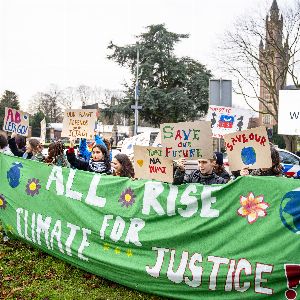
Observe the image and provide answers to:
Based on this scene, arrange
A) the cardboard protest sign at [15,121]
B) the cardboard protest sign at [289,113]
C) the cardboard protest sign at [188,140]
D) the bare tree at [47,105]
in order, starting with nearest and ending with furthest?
the cardboard protest sign at [188,140], the cardboard protest sign at [289,113], the cardboard protest sign at [15,121], the bare tree at [47,105]

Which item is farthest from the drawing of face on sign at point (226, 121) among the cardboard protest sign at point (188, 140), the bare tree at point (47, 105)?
the bare tree at point (47, 105)

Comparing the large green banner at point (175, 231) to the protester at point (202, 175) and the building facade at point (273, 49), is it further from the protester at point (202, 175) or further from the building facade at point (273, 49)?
the building facade at point (273, 49)

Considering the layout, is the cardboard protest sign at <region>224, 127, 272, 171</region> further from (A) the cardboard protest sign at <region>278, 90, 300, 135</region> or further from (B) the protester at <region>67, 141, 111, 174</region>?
(A) the cardboard protest sign at <region>278, 90, 300, 135</region>

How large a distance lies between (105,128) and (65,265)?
66986mm

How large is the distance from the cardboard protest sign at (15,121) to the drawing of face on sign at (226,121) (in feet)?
11.7

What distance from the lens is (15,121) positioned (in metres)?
8.41

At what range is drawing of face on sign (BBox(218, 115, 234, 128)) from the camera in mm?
7902

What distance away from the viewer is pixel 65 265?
6.02 meters

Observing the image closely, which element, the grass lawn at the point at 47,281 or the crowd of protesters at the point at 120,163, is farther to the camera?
the crowd of protesters at the point at 120,163

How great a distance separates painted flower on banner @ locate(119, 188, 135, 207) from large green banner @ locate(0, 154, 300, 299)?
1cm

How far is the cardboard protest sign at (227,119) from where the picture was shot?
25.6ft

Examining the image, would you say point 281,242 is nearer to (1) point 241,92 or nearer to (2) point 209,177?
(2) point 209,177

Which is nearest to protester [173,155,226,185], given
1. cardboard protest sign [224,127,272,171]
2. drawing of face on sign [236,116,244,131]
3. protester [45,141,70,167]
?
cardboard protest sign [224,127,272,171]

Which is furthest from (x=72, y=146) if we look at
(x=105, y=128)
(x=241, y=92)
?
(x=105, y=128)
